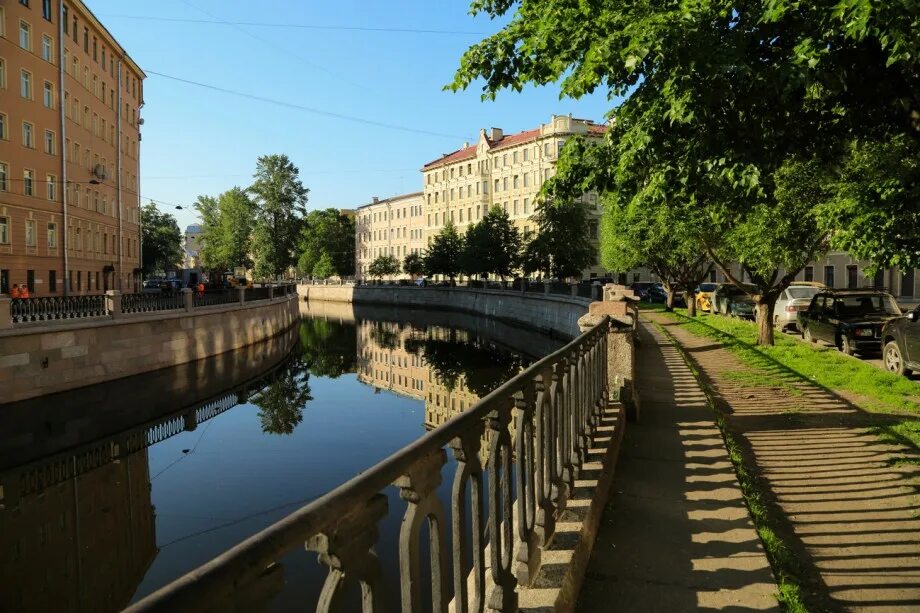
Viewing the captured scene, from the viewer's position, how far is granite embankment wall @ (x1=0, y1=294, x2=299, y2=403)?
17.9 metres

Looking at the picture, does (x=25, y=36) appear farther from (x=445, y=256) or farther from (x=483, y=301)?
(x=445, y=256)

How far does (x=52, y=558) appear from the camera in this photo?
9.02 metres

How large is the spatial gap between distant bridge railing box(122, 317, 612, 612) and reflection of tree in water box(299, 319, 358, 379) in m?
24.3

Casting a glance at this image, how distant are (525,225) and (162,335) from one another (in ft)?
198

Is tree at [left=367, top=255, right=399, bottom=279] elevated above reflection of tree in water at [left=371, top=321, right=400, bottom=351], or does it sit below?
above

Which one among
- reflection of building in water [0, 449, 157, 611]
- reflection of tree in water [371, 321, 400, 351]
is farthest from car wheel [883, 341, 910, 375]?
reflection of tree in water [371, 321, 400, 351]

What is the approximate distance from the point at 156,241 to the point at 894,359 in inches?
3295

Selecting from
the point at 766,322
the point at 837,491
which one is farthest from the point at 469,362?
the point at 837,491

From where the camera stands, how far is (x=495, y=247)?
60.8 metres

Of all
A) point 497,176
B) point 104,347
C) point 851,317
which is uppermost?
point 497,176

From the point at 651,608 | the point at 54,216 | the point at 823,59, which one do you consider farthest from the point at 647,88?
the point at 54,216

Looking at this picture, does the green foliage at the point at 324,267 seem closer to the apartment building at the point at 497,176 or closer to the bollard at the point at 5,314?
the apartment building at the point at 497,176

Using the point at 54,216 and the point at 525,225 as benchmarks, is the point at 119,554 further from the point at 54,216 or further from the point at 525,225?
the point at 525,225

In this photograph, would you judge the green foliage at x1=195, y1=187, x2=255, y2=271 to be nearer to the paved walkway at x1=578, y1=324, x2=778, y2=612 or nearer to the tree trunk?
the tree trunk
